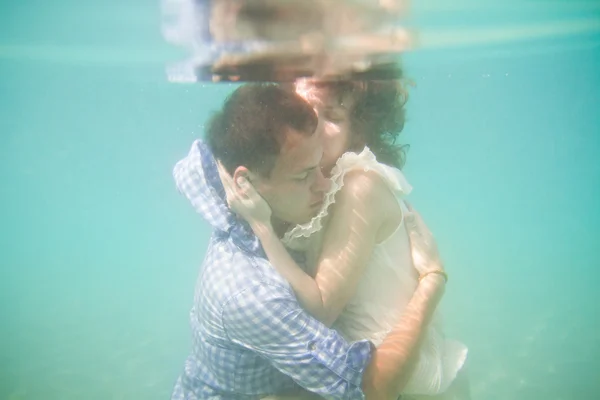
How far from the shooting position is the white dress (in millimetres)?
3289

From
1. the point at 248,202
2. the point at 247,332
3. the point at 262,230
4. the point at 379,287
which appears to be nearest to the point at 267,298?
the point at 247,332

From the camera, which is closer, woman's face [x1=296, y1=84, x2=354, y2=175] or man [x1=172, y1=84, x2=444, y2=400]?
man [x1=172, y1=84, x2=444, y2=400]

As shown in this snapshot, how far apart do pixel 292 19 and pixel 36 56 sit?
18003 millimetres

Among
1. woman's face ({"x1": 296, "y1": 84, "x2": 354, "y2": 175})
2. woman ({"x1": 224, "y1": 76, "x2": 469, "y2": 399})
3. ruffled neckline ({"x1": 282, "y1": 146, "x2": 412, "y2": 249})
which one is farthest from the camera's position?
woman's face ({"x1": 296, "y1": 84, "x2": 354, "y2": 175})

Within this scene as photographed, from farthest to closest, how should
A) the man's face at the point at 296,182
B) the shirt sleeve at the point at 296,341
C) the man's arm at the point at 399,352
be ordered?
the man's face at the point at 296,182, the man's arm at the point at 399,352, the shirt sleeve at the point at 296,341

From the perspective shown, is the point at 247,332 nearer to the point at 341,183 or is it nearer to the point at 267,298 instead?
the point at 267,298

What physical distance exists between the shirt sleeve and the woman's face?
1481mm

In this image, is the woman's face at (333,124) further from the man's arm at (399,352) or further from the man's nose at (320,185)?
the man's arm at (399,352)

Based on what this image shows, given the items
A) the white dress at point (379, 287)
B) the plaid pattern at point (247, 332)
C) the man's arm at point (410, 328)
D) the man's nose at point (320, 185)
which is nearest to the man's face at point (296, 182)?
the man's nose at point (320, 185)

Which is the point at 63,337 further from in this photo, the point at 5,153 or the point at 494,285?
the point at 5,153

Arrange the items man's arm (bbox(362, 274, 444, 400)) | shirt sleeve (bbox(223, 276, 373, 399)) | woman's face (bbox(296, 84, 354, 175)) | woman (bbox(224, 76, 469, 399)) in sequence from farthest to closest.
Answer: woman's face (bbox(296, 84, 354, 175)) < woman (bbox(224, 76, 469, 399)) < man's arm (bbox(362, 274, 444, 400)) < shirt sleeve (bbox(223, 276, 373, 399))

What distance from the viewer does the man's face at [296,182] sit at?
118 inches

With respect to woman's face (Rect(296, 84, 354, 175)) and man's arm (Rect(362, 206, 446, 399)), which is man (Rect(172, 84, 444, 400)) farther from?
woman's face (Rect(296, 84, 354, 175))

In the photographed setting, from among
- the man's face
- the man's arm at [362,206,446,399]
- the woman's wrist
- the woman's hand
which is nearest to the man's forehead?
the man's face
